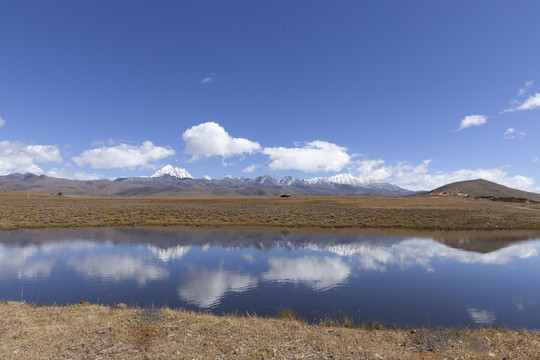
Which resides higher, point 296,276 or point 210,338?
point 210,338

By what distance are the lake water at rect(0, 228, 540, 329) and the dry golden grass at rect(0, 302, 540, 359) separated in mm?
2647

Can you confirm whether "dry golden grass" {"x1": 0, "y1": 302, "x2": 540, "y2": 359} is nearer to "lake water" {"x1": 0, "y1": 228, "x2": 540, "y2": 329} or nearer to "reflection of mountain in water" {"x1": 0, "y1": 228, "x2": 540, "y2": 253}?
"lake water" {"x1": 0, "y1": 228, "x2": 540, "y2": 329}

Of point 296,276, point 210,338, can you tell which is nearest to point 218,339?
point 210,338

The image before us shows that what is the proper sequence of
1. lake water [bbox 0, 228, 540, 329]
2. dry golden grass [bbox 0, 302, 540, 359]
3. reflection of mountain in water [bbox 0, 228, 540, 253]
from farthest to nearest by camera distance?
reflection of mountain in water [bbox 0, 228, 540, 253]
lake water [bbox 0, 228, 540, 329]
dry golden grass [bbox 0, 302, 540, 359]

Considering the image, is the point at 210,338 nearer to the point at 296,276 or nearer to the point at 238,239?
the point at 296,276

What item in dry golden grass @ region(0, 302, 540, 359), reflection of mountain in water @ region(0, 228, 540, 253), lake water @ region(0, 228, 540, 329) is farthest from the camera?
reflection of mountain in water @ region(0, 228, 540, 253)

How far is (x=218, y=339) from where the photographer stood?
35.6ft

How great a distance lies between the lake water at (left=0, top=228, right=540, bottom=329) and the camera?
16.3 metres

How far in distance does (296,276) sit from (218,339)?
39.8ft

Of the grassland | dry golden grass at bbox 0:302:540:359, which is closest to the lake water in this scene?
the grassland

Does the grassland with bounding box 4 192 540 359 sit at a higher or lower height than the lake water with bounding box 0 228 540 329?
higher

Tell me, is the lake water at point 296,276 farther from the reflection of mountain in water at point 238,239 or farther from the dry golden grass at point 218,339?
the dry golden grass at point 218,339

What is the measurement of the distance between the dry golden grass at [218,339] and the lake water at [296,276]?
265cm

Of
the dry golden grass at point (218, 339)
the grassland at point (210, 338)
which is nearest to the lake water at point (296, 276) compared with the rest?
the grassland at point (210, 338)
